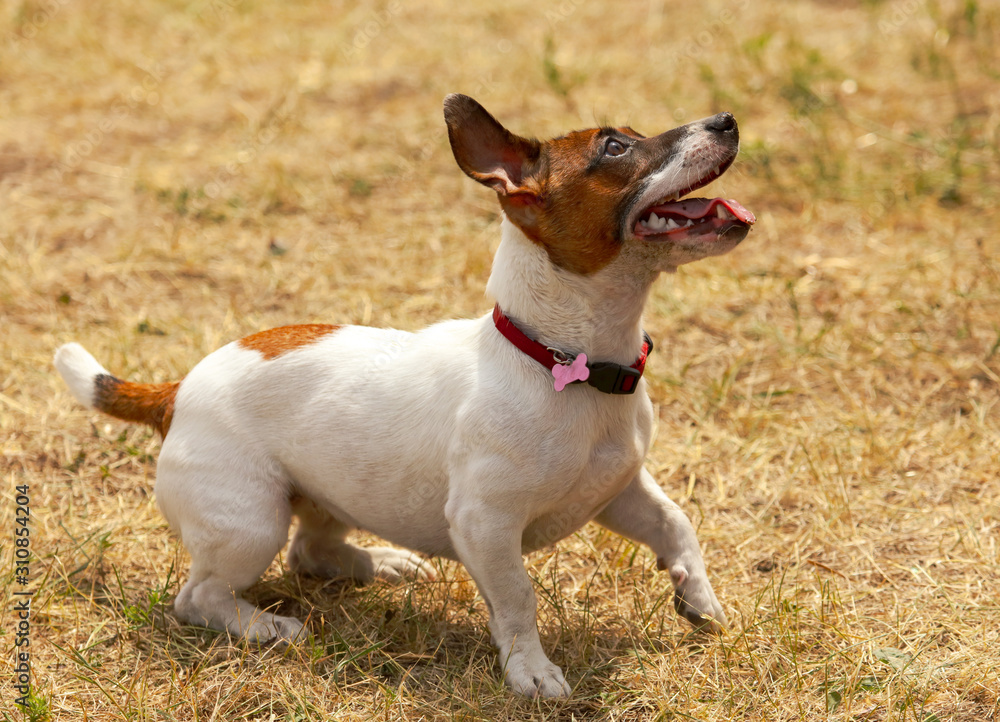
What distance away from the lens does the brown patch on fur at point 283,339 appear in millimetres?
3394

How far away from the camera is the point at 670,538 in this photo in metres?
3.31

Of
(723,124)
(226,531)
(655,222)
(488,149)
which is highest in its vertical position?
(723,124)

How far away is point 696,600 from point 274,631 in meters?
1.36

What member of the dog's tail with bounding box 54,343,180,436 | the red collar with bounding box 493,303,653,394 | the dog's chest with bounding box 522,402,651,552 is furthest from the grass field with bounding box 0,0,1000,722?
the red collar with bounding box 493,303,653,394

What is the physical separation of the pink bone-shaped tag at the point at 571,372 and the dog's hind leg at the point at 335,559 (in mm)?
1127

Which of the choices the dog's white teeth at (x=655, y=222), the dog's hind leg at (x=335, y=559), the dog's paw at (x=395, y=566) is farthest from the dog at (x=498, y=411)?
the dog's paw at (x=395, y=566)

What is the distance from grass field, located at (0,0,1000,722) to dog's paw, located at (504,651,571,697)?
2.9 inches

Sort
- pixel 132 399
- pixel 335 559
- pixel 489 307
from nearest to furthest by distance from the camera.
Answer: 1. pixel 132 399
2. pixel 335 559
3. pixel 489 307

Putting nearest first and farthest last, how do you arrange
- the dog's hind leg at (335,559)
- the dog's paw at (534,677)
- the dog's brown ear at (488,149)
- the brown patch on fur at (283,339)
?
the dog's brown ear at (488,149) → the dog's paw at (534,677) → the brown patch on fur at (283,339) → the dog's hind leg at (335,559)

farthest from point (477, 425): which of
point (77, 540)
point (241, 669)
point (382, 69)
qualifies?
point (382, 69)

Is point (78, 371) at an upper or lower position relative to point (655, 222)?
lower

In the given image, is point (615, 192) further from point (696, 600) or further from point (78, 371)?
point (78, 371)

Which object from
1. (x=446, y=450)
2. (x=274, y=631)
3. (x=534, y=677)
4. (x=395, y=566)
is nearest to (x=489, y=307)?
(x=395, y=566)

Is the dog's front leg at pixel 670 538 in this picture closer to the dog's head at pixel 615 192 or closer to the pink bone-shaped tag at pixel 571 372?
the pink bone-shaped tag at pixel 571 372
